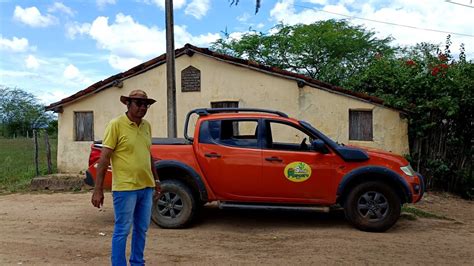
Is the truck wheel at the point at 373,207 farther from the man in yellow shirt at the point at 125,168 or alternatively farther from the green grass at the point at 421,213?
the man in yellow shirt at the point at 125,168

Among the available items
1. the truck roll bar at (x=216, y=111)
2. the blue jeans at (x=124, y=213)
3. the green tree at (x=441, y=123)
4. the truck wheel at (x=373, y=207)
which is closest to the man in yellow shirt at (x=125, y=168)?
the blue jeans at (x=124, y=213)

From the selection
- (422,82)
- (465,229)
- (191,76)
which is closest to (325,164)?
(465,229)

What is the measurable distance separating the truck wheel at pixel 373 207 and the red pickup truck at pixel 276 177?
13 mm

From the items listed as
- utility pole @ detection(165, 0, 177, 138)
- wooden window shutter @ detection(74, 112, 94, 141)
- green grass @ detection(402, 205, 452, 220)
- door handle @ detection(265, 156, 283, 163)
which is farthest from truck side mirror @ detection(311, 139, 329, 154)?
wooden window shutter @ detection(74, 112, 94, 141)

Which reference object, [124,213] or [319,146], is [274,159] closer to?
[319,146]

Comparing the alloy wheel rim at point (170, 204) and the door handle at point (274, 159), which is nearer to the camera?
the door handle at point (274, 159)

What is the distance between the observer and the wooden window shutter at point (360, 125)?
10.5 meters

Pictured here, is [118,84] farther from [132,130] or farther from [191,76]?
[132,130]

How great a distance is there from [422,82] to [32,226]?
8.22m

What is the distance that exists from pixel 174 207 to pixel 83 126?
22.7ft

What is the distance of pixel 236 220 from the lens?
275 inches

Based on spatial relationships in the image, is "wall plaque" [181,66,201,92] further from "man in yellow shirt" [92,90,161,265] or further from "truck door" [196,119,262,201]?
"man in yellow shirt" [92,90,161,265]

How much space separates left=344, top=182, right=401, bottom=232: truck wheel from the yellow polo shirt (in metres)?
3.26

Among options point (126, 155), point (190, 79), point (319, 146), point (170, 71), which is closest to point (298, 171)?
point (319, 146)
